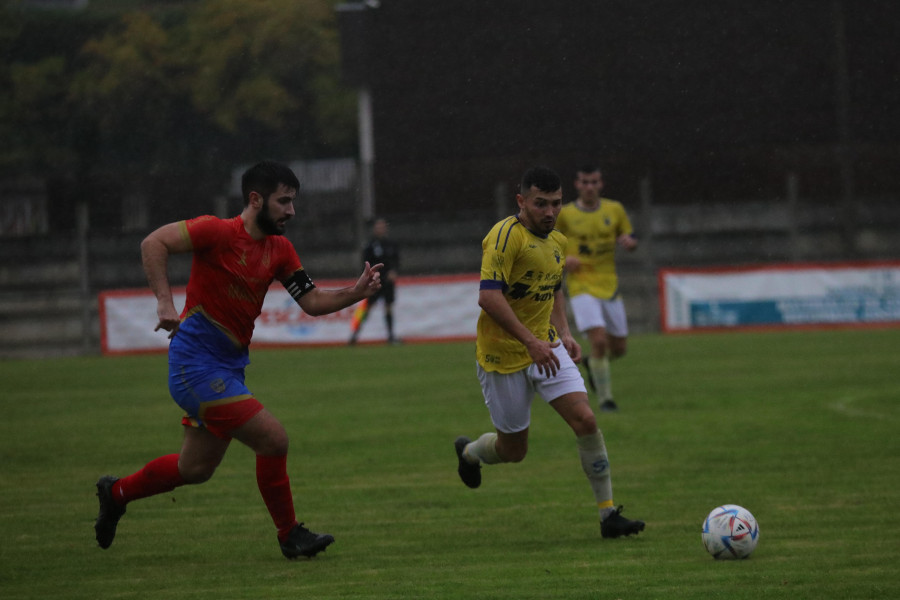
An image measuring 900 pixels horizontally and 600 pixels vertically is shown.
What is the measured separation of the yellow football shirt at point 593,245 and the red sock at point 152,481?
7.12 meters

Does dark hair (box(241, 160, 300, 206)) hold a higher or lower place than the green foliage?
lower

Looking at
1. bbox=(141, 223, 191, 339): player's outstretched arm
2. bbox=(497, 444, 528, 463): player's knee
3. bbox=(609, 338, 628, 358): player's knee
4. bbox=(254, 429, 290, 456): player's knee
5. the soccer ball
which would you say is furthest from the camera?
bbox=(609, 338, 628, 358): player's knee

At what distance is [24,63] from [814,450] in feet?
88.6

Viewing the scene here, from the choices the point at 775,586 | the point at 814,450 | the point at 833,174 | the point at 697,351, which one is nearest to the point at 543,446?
the point at 814,450

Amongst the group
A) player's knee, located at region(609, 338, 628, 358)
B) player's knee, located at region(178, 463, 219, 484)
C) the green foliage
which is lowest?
player's knee, located at region(609, 338, 628, 358)

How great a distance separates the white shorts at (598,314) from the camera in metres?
13.1

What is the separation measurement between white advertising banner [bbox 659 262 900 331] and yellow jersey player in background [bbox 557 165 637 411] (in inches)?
419

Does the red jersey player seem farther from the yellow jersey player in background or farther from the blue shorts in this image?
the yellow jersey player in background

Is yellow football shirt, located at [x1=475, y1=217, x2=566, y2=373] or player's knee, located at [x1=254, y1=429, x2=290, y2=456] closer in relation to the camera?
player's knee, located at [x1=254, y1=429, x2=290, y2=456]

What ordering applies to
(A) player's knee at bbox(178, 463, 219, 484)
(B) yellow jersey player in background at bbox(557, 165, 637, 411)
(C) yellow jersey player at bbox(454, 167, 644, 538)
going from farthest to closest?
(B) yellow jersey player in background at bbox(557, 165, 637, 411)
(C) yellow jersey player at bbox(454, 167, 644, 538)
(A) player's knee at bbox(178, 463, 219, 484)

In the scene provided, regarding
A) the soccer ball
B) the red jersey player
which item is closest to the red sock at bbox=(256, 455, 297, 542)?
the red jersey player

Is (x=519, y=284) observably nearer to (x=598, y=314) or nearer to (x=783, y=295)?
(x=598, y=314)

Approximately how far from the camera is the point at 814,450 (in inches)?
401

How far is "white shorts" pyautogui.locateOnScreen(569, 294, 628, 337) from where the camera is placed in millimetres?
13148
